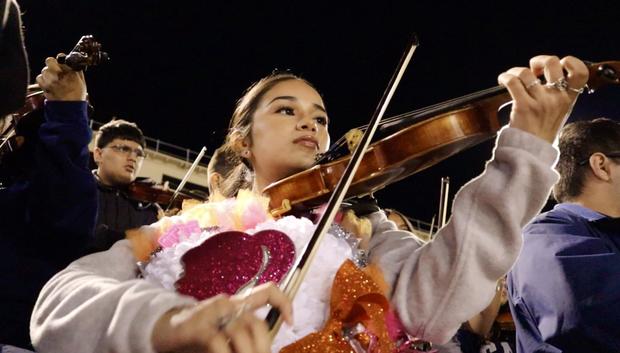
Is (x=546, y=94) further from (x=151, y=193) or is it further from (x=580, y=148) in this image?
(x=151, y=193)

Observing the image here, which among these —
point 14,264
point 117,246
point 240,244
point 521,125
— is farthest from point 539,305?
point 14,264

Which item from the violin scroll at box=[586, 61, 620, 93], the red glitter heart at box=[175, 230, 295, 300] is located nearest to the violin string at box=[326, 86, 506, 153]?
the violin scroll at box=[586, 61, 620, 93]

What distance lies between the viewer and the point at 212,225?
2053 mm

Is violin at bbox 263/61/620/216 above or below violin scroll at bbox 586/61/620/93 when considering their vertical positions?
below

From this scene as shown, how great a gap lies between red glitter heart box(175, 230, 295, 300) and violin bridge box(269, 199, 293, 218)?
0.43m

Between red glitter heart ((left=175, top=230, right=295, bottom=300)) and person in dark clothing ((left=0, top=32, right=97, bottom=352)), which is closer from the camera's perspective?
red glitter heart ((left=175, top=230, right=295, bottom=300))

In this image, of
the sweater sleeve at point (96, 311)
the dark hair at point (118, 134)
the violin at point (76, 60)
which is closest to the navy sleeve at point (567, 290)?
the sweater sleeve at point (96, 311)

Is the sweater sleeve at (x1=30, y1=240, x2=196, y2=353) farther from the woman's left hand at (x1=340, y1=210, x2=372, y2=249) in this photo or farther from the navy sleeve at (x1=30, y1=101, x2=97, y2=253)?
the woman's left hand at (x1=340, y1=210, x2=372, y2=249)

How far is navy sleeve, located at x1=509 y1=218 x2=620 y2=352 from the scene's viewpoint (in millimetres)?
2410

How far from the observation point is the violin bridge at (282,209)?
2.31 metres

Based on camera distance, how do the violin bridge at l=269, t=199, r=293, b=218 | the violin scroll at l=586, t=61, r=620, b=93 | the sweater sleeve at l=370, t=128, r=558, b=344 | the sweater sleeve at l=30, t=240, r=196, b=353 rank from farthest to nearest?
1. the violin bridge at l=269, t=199, r=293, b=218
2. the violin scroll at l=586, t=61, r=620, b=93
3. the sweater sleeve at l=370, t=128, r=558, b=344
4. the sweater sleeve at l=30, t=240, r=196, b=353

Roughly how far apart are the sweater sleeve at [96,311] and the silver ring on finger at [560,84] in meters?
1.11

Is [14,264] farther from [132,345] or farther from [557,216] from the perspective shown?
[557,216]

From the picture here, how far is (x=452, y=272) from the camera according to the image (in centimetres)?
163
